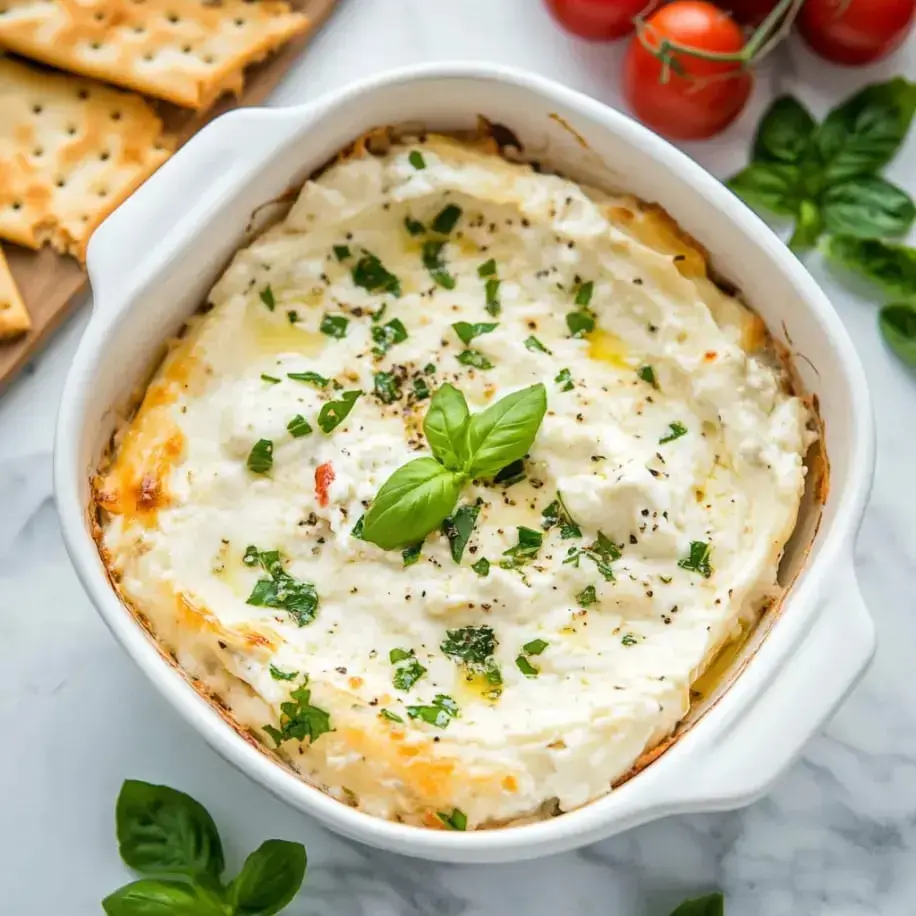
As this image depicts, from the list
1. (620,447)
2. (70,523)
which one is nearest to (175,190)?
(70,523)

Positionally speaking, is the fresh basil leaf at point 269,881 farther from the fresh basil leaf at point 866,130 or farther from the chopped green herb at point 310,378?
the fresh basil leaf at point 866,130

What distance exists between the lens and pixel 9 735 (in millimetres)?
2268

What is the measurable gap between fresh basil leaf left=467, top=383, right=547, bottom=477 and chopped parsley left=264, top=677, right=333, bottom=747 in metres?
0.45

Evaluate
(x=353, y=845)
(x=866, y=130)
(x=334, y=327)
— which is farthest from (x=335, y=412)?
(x=866, y=130)

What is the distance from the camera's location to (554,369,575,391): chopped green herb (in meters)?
2.09

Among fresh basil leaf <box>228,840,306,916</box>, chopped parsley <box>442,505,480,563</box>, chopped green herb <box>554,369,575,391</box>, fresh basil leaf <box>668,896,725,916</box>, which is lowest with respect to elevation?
fresh basil leaf <box>668,896,725,916</box>

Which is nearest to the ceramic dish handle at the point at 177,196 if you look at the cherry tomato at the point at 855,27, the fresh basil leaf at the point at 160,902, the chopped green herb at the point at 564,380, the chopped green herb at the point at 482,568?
the chopped green herb at the point at 564,380

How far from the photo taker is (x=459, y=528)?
2025mm

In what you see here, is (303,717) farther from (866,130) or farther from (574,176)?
(866,130)

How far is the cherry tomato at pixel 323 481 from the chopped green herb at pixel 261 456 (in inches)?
3.3

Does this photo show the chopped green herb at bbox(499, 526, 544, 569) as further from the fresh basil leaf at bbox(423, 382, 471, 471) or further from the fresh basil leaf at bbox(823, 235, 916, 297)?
the fresh basil leaf at bbox(823, 235, 916, 297)

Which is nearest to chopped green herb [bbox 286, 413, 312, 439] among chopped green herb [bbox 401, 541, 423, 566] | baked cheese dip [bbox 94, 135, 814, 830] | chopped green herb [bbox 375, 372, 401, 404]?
baked cheese dip [bbox 94, 135, 814, 830]

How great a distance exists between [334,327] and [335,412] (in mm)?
179

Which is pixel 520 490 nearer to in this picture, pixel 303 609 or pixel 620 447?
pixel 620 447
